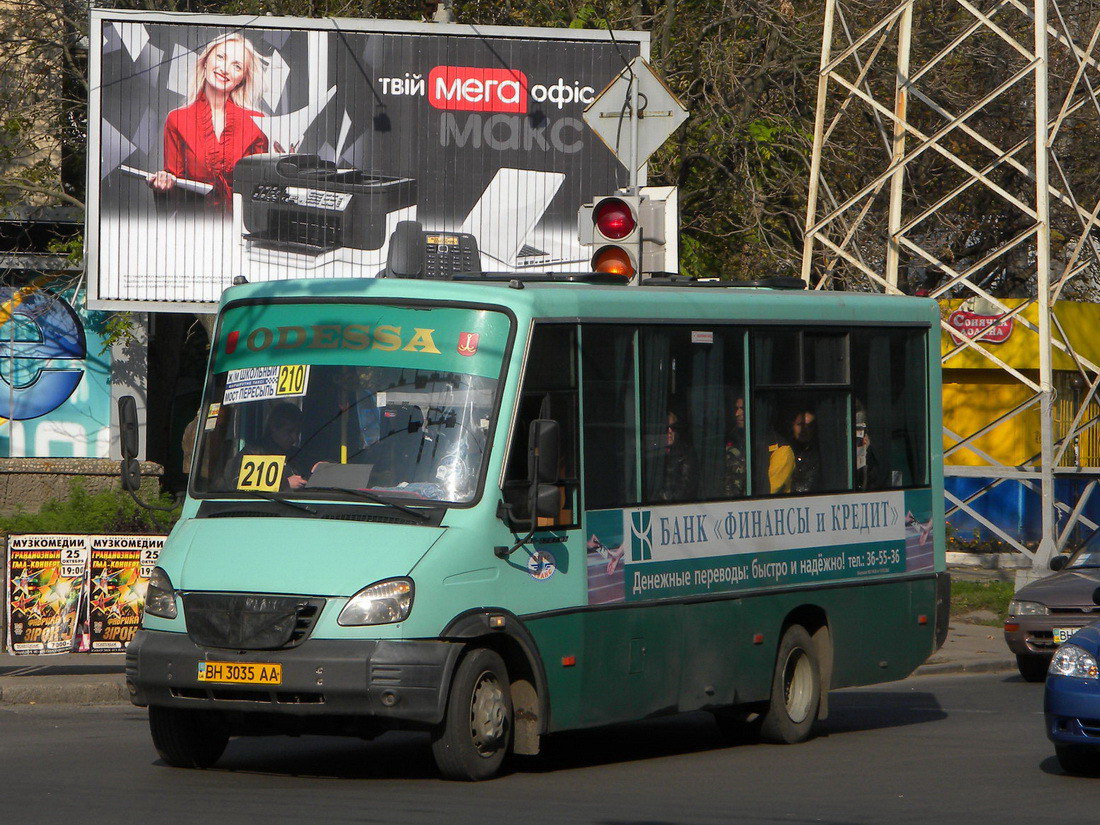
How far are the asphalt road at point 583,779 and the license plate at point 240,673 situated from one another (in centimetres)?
53

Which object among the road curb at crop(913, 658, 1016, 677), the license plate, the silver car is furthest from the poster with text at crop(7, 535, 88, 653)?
the silver car

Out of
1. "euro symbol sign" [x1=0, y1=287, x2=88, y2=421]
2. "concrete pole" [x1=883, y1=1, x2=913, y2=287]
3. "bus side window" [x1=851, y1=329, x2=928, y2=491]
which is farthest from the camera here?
"euro symbol sign" [x1=0, y1=287, x2=88, y2=421]

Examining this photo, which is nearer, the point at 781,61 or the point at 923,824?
the point at 923,824

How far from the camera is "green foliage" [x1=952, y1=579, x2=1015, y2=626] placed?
63.3 ft

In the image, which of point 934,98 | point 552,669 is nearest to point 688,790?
point 552,669

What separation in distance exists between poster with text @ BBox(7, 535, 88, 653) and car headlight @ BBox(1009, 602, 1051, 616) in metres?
7.63

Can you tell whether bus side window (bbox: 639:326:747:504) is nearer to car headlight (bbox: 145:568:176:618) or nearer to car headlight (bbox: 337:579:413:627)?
car headlight (bbox: 337:579:413:627)

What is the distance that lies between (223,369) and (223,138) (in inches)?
406

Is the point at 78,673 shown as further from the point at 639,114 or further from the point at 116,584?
the point at 639,114

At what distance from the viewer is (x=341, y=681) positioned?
8023 millimetres

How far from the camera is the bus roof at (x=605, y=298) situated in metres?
8.99

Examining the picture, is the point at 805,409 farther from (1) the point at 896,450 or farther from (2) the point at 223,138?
(2) the point at 223,138

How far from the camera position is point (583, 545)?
29.9 ft

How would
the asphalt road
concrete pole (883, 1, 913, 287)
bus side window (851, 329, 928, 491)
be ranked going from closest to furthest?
the asphalt road
bus side window (851, 329, 928, 491)
concrete pole (883, 1, 913, 287)
